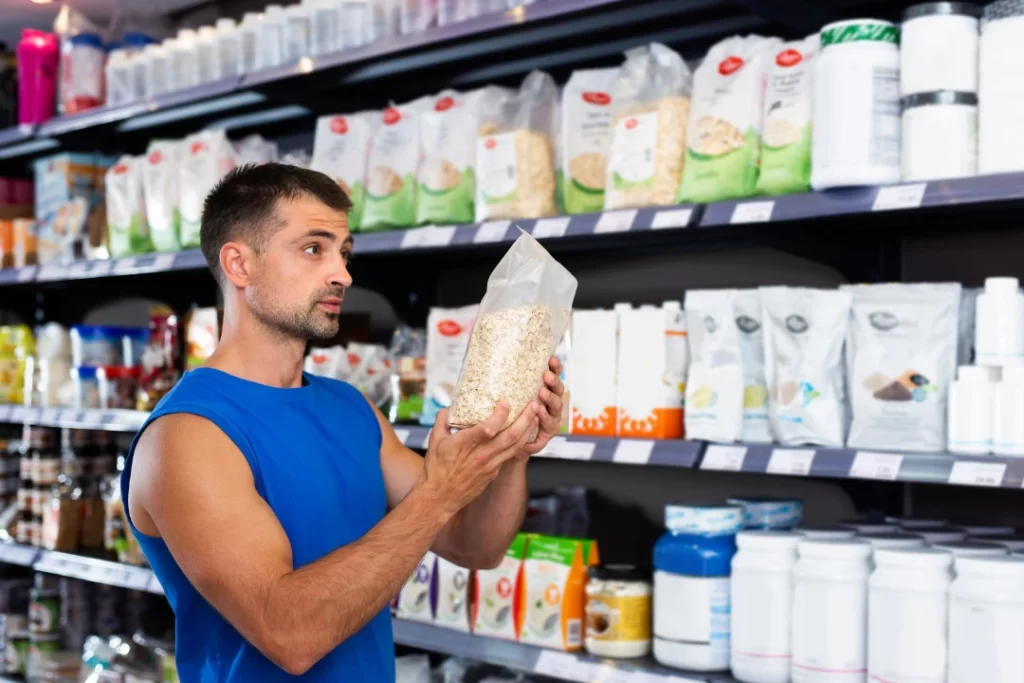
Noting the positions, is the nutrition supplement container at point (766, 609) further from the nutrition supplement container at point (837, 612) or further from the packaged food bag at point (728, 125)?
the packaged food bag at point (728, 125)

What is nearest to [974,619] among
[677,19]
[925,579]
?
[925,579]

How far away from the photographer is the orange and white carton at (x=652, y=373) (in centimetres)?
253

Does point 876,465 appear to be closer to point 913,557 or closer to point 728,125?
point 913,557

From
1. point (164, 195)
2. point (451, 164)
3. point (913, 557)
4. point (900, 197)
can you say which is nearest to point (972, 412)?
point (913, 557)

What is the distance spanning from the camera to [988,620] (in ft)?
6.31

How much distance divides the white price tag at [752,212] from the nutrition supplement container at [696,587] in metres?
0.60

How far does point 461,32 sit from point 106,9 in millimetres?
2547

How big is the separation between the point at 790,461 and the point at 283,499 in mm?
982

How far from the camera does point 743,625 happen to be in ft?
7.51

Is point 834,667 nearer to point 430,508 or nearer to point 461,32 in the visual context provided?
point 430,508

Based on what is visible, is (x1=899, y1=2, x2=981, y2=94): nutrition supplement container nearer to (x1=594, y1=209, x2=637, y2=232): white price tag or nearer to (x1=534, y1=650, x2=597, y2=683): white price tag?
(x1=594, y1=209, x2=637, y2=232): white price tag

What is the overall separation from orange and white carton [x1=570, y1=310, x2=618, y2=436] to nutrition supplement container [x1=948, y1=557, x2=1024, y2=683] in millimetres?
870

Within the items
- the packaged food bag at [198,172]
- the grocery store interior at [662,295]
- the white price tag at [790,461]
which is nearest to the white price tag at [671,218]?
the grocery store interior at [662,295]

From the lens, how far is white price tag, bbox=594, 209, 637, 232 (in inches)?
97.7
